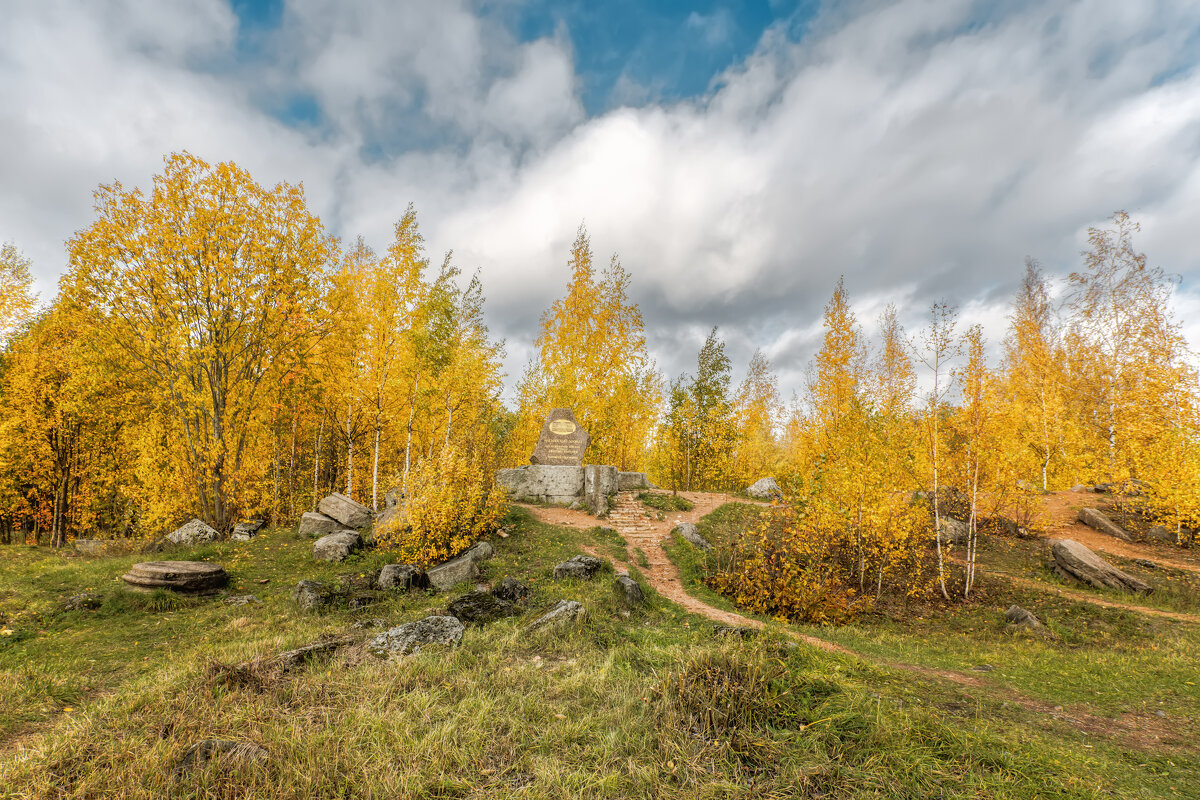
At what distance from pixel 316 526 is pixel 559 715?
40.1ft

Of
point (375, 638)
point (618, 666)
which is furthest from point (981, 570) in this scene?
point (375, 638)

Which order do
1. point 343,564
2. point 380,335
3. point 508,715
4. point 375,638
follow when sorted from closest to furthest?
point 508,715
point 375,638
point 343,564
point 380,335

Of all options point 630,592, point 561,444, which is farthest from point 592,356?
point 630,592

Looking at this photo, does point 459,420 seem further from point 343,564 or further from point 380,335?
point 343,564

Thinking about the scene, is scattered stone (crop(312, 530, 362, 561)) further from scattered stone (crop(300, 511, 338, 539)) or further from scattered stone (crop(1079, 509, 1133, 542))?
scattered stone (crop(1079, 509, 1133, 542))

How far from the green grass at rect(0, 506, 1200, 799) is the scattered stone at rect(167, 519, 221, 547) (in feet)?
15.4

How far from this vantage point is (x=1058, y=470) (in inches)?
807

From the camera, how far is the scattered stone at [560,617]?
23.2 feet

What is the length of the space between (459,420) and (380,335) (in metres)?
7.23

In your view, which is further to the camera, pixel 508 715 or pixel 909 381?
pixel 909 381

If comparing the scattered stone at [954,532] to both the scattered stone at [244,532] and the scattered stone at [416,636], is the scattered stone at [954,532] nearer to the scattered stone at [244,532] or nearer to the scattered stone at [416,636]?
the scattered stone at [416,636]

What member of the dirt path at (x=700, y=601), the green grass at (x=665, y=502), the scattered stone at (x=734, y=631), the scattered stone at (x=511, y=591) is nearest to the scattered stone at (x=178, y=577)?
the scattered stone at (x=511, y=591)

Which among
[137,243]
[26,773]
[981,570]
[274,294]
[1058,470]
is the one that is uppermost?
[137,243]

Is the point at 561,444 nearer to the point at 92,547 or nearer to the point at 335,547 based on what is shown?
the point at 335,547
